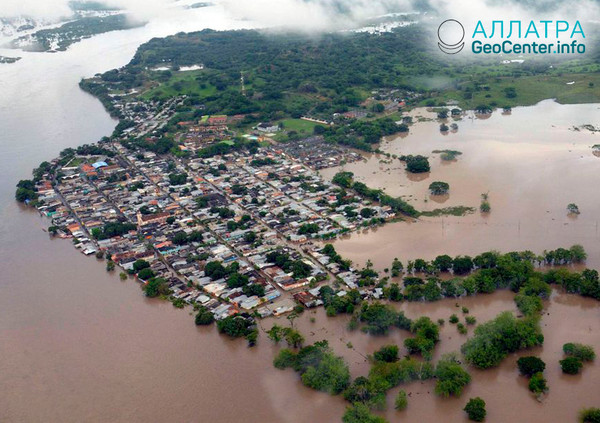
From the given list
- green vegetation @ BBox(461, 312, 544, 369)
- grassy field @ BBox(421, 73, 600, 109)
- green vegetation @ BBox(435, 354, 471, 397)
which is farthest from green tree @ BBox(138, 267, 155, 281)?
grassy field @ BBox(421, 73, 600, 109)

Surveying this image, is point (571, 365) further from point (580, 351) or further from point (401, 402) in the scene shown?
point (401, 402)

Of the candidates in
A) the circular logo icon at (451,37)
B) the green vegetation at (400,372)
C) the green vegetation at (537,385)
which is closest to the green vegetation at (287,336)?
the green vegetation at (400,372)

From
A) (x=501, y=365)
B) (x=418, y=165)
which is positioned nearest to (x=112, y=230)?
(x=418, y=165)

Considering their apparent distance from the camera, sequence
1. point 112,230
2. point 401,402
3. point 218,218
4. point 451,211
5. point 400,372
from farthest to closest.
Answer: point 218,218 → point 451,211 → point 112,230 → point 400,372 → point 401,402

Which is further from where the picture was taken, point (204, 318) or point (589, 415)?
point (204, 318)

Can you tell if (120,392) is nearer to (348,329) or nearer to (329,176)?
(348,329)

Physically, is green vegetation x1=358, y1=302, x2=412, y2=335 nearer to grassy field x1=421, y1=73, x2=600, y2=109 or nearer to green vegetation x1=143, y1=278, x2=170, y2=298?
green vegetation x1=143, y1=278, x2=170, y2=298
